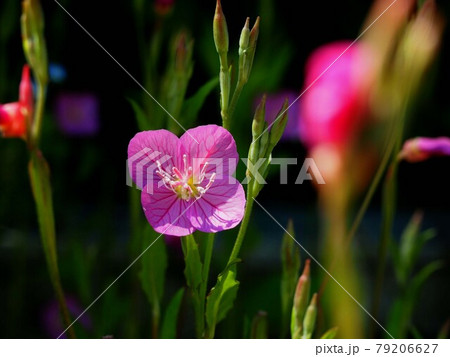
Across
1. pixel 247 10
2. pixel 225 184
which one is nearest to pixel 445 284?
pixel 247 10

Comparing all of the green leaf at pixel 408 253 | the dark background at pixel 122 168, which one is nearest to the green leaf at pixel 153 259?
the green leaf at pixel 408 253

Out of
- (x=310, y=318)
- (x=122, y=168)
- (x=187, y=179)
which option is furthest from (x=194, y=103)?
(x=122, y=168)

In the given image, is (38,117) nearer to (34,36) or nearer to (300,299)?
(34,36)

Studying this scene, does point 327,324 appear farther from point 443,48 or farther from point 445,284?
point 443,48

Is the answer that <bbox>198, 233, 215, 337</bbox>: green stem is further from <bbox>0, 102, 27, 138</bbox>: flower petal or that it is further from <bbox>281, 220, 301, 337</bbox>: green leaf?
<bbox>0, 102, 27, 138</bbox>: flower petal

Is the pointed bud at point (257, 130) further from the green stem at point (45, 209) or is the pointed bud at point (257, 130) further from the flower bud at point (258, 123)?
the green stem at point (45, 209)

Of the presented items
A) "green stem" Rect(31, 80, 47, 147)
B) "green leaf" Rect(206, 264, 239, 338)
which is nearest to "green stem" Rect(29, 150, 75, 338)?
"green stem" Rect(31, 80, 47, 147)
